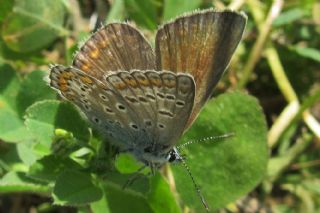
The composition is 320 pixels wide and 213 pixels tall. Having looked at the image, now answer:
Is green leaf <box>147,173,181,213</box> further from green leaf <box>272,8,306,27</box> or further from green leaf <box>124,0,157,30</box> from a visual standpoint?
green leaf <box>272,8,306,27</box>

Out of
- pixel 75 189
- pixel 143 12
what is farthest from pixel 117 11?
pixel 75 189

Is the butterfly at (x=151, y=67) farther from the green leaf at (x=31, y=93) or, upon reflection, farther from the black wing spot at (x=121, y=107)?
the green leaf at (x=31, y=93)

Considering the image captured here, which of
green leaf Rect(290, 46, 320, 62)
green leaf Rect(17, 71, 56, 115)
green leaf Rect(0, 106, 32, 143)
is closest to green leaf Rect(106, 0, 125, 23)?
green leaf Rect(17, 71, 56, 115)

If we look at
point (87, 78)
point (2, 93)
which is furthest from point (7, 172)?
point (87, 78)

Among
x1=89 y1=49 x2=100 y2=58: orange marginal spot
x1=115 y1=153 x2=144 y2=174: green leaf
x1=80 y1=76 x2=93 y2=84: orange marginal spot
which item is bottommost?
x1=115 y1=153 x2=144 y2=174: green leaf

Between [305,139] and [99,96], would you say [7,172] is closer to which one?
[99,96]

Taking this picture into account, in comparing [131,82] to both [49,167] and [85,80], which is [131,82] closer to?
[85,80]

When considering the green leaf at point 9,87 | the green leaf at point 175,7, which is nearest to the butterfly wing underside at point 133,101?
the green leaf at point 9,87
